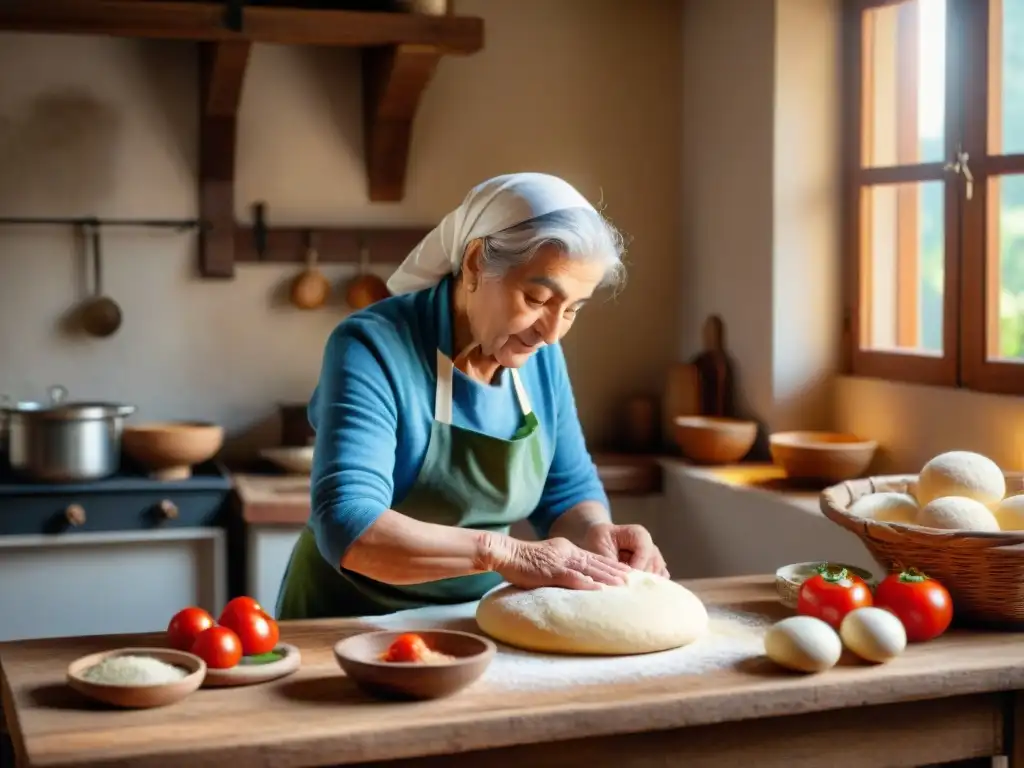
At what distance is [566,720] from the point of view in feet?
4.58

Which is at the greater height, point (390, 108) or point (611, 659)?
point (390, 108)

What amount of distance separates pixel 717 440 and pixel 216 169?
5.16 ft

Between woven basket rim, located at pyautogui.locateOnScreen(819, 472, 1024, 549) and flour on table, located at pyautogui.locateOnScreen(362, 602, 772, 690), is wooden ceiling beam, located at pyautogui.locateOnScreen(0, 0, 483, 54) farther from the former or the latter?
flour on table, located at pyautogui.locateOnScreen(362, 602, 772, 690)

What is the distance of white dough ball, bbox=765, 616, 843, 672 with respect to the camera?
154 cm

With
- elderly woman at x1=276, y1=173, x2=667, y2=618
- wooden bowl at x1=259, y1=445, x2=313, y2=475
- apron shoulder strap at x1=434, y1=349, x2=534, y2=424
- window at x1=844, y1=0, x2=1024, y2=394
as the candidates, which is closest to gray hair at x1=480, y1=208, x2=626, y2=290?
elderly woman at x1=276, y1=173, x2=667, y2=618

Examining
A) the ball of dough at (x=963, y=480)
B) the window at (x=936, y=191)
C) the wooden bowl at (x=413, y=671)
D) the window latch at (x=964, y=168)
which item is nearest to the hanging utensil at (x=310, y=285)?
the window at (x=936, y=191)

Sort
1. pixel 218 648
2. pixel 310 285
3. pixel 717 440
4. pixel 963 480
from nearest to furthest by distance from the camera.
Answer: pixel 218 648
pixel 963 480
pixel 717 440
pixel 310 285

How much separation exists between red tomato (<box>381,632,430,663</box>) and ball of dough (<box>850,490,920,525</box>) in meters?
0.76

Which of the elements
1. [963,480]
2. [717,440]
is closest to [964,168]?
[717,440]

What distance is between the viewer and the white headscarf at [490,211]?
1.81 meters

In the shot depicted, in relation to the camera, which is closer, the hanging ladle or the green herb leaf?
the green herb leaf

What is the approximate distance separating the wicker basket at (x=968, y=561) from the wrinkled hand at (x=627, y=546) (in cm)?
31

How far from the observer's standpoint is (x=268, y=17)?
315 centimetres

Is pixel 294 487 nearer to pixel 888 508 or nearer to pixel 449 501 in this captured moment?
pixel 449 501
